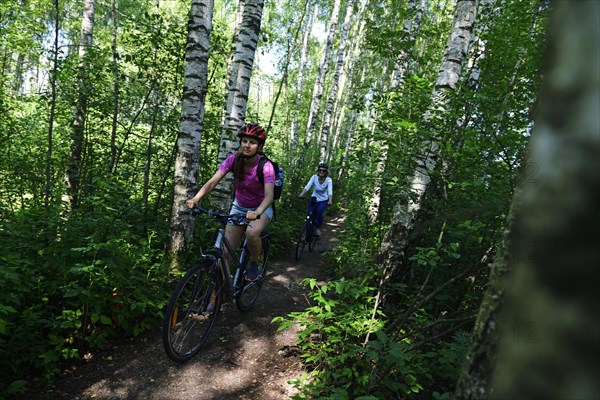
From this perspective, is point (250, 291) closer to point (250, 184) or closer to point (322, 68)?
point (250, 184)

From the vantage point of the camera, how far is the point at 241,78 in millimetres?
6586

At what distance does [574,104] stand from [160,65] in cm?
787

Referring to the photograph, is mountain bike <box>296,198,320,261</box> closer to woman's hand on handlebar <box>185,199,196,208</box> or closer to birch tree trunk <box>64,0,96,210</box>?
woman's hand on handlebar <box>185,199,196,208</box>

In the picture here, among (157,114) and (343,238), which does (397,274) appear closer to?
(343,238)

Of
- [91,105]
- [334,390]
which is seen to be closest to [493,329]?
[334,390]

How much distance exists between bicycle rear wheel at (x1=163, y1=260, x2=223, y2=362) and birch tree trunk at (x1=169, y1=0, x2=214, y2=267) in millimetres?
1275

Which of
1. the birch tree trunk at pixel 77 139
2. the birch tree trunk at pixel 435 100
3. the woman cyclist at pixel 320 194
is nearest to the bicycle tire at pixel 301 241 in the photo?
the woman cyclist at pixel 320 194

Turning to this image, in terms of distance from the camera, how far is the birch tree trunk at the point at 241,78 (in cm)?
635

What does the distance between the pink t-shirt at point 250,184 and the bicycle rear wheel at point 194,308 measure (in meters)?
1.16

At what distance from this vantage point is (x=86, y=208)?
583 cm

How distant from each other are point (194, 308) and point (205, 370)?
752 mm

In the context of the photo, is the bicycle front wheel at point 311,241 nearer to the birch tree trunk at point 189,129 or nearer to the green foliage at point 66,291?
the birch tree trunk at point 189,129

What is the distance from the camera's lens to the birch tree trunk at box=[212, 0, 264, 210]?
6.35 meters

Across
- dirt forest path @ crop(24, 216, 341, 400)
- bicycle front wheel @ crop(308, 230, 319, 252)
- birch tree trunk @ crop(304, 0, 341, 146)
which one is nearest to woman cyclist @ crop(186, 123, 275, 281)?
dirt forest path @ crop(24, 216, 341, 400)
